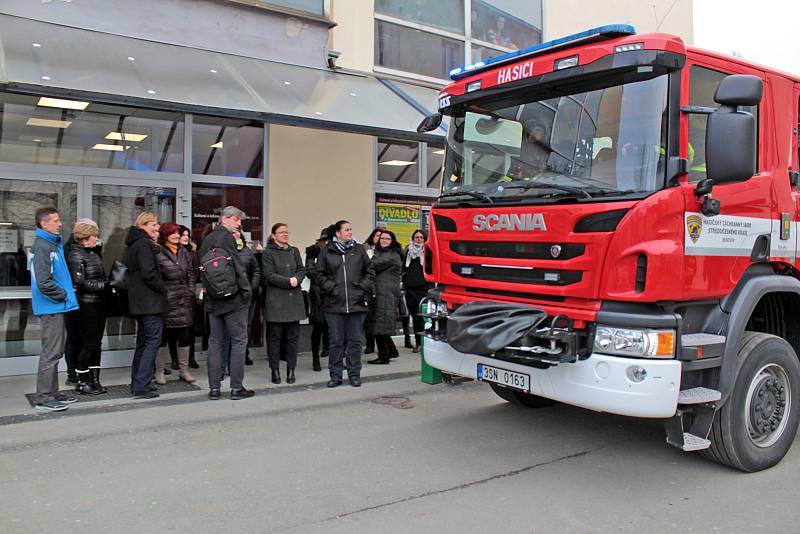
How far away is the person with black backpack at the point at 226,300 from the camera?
6703 millimetres

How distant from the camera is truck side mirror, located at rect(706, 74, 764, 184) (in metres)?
4.04

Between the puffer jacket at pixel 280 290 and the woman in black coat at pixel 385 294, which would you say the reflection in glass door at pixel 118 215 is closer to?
the puffer jacket at pixel 280 290

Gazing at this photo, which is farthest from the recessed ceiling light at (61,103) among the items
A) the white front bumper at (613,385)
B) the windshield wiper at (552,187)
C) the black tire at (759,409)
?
the black tire at (759,409)

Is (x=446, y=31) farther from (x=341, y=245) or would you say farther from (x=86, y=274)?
(x=86, y=274)

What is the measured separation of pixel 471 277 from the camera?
199 inches

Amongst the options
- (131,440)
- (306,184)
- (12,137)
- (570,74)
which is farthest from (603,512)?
(12,137)

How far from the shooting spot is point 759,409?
15.2 ft

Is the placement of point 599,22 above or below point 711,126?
above

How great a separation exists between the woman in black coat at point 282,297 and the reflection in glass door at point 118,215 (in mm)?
2223

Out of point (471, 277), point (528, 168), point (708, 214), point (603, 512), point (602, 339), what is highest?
point (528, 168)

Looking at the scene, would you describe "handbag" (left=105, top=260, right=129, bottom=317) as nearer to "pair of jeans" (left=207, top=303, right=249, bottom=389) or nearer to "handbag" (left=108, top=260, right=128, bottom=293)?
"handbag" (left=108, top=260, right=128, bottom=293)

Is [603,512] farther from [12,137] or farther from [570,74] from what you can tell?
[12,137]

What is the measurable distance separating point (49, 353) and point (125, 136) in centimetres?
363

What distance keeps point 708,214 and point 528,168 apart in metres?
1.27
